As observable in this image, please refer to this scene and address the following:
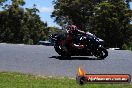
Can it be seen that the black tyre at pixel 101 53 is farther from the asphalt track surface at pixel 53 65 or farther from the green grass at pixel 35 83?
the green grass at pixel 35 83

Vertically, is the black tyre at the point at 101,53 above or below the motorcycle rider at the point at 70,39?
below

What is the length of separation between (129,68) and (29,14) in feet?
168

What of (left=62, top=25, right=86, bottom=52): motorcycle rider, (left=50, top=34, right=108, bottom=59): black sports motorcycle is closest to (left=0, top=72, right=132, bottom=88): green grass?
(left=62, top=25, right=86, bottom=52): motorcycle rider

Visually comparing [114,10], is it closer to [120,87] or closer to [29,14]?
[29,14]

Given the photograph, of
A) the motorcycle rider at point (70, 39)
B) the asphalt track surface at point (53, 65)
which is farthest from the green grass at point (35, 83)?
the motorcycle rider at point (70, 39)

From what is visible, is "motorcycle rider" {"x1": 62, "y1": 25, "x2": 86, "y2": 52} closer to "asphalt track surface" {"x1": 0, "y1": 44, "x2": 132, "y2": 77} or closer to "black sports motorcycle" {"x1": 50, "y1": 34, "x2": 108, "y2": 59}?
"black sports motorcycle" {"x1": 50, "y1": 34, "x2": 108, "y2": 59}

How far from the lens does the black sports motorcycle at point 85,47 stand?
17.0 m

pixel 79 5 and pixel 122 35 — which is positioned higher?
pixel 79 5

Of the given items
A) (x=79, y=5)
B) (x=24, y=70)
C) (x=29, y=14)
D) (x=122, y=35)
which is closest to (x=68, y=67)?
(x=24, y=70)

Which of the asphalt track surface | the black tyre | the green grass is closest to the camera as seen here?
the green grass

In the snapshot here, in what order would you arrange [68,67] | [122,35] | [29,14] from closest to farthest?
[68,67] < [122,35] < [29,14]

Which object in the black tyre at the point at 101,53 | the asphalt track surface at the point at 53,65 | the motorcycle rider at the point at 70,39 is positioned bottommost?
the asphalt track surface at the point at 53,65

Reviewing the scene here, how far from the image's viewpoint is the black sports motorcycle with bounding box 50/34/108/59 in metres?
17.0

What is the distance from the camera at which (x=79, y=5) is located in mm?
57781
